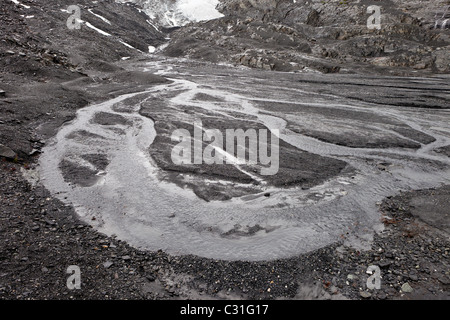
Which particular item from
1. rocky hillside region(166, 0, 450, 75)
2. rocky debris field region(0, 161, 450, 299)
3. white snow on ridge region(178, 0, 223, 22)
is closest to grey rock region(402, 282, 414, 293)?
rocky debris field region(0, 161, 450, 299)

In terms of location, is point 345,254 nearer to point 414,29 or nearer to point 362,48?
A: point 362,48

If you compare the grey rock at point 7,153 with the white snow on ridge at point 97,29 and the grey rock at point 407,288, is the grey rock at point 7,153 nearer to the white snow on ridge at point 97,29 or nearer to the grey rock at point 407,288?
the grey rock at point 407,288

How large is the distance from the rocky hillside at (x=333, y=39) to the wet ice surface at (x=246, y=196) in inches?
1123

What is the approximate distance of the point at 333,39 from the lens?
188 feet

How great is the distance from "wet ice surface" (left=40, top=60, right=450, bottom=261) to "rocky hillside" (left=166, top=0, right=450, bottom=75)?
2852cm

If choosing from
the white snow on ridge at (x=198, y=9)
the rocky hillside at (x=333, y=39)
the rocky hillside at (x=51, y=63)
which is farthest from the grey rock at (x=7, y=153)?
the white snow on ridge at (x=198, y=9)

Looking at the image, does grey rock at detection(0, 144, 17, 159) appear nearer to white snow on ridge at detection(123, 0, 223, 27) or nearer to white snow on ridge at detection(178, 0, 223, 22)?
white snow on ridge at detection(123, 0, 223, 27)

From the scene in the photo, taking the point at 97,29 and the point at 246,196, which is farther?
the point at 97,29

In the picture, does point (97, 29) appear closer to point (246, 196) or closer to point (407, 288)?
point (246, 196)

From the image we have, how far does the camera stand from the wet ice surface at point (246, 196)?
777 cm

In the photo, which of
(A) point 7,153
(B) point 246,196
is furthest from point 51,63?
(B) point 246,196

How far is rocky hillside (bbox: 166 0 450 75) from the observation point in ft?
145

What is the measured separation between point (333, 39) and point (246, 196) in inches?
2317
